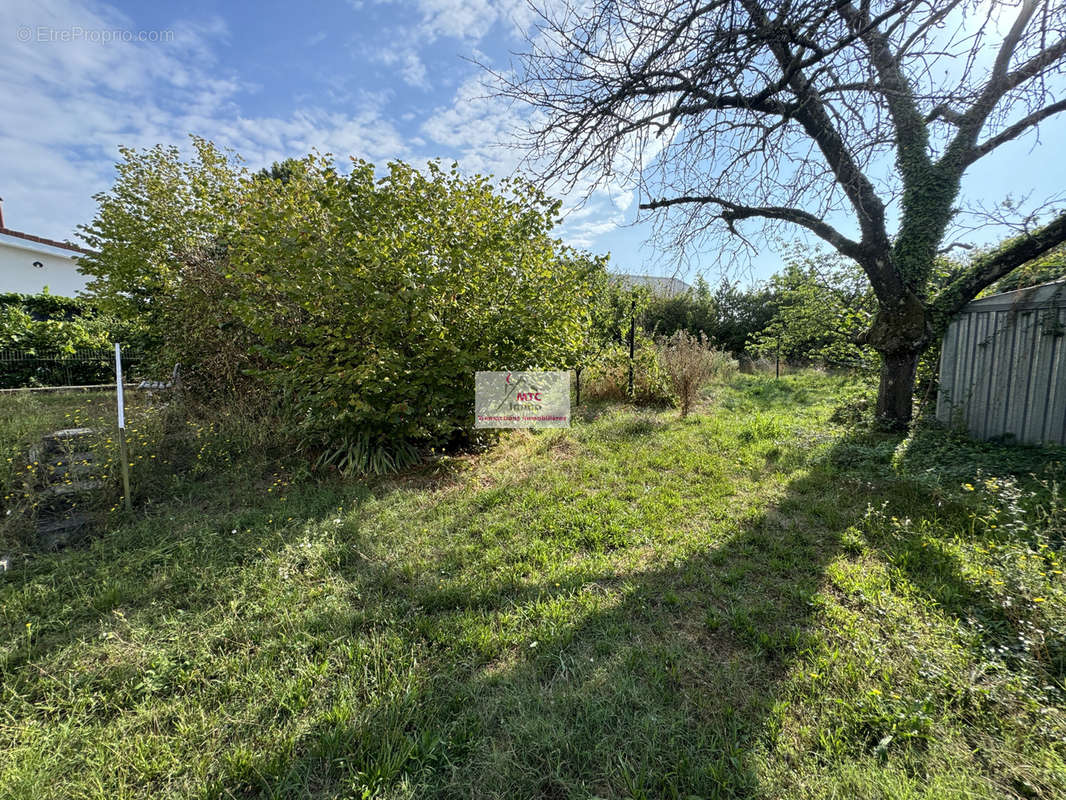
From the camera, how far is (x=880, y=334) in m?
5.04

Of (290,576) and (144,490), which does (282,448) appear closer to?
(144,490)

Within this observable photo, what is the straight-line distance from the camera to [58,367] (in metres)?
8.89

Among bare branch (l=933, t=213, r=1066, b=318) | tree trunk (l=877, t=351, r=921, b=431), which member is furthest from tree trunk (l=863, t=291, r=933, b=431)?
bare branch (l=933, t=213, r=1066, b=318)

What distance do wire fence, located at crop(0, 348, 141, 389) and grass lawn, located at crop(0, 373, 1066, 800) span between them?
926 centimetres

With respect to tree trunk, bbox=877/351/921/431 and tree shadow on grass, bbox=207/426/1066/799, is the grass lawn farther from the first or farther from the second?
tree trunk, bbox=877/351/921/431

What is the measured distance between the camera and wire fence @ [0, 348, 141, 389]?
841cm

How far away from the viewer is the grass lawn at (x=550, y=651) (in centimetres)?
133

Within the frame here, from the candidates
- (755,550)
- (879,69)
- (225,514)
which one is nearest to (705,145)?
(879,69)

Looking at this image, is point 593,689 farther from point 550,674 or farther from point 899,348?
point 899,348

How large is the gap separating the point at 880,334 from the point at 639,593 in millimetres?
5284

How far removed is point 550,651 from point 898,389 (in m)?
6.05

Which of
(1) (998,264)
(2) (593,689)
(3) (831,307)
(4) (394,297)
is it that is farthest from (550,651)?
(3) (831,307)

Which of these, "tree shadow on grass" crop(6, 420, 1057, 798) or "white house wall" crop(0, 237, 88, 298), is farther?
"white house wall" crop(0, 237, 88, 298)

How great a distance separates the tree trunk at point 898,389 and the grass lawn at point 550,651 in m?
1.90
